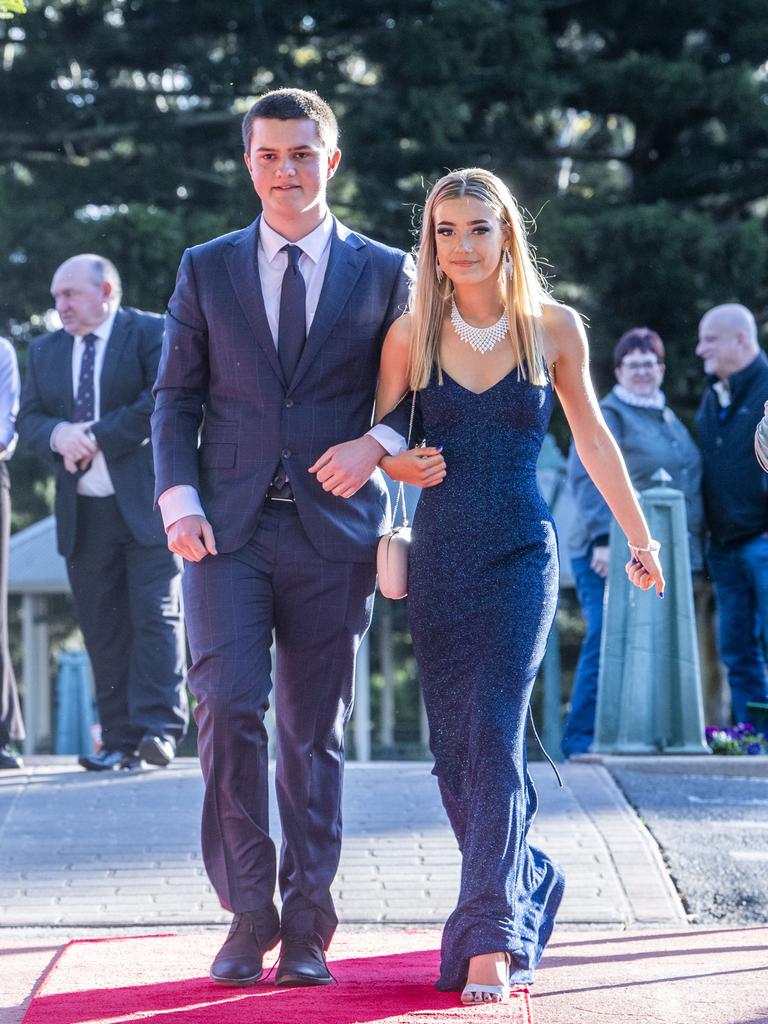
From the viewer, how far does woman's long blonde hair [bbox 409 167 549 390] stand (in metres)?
4.48

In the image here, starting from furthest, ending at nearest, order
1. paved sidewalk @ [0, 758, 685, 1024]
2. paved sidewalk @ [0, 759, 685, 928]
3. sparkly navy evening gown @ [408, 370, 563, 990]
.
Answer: paved sidewalk @ [0, 759, 685, 928] < paved sidewalk @ [0, 758, 685, 1024] < sparkly navy evening gown @ [408, 370, 563, 990]

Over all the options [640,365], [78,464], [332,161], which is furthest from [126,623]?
[332,161]

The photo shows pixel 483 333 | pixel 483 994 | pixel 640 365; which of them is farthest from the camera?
pixel 640 365

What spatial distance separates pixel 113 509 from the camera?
806 centimetres

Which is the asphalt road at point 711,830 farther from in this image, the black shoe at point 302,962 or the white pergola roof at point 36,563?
the white pergola roof at point 36,563

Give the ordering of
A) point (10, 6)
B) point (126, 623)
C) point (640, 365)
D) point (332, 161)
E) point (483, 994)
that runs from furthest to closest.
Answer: point (640, 365) < point (126, 623) < point (10, 6) < point (332, 161) < point (483, 994)

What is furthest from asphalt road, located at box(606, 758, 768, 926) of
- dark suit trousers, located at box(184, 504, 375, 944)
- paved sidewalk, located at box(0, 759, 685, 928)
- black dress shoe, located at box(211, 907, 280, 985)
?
black dress shoe, located at box(211, 907, 280, 985)

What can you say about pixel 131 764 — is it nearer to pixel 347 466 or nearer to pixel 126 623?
pixel 126 623

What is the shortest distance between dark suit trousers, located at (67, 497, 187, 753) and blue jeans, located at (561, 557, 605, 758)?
2.19 metres

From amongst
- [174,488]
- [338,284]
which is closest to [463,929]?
[174,488]

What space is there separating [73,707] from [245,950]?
15.1m

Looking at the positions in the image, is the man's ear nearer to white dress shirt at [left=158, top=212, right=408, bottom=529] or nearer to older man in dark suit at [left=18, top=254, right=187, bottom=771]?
white dress shirt at [left=158, top=212, right=408, bottom=529]

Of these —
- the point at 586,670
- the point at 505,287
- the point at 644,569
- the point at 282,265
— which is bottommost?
the point at 586,670

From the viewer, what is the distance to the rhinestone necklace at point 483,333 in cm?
452
